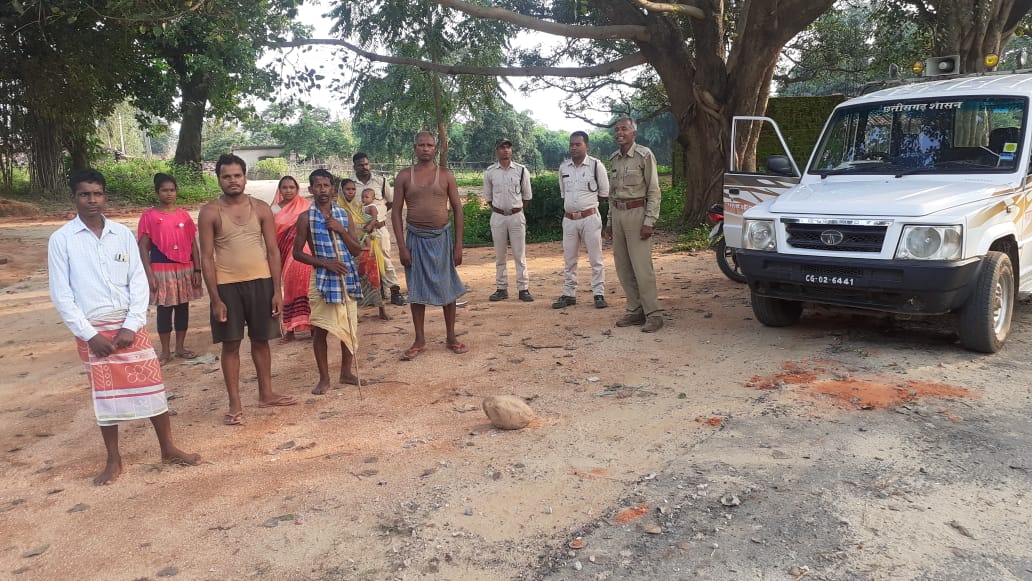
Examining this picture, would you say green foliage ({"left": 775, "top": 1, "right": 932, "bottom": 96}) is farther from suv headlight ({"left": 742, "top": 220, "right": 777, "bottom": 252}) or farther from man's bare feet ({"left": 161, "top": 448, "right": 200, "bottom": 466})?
man's bare feet ({"left": 161, "top": 448, "right": 200, "bottom": 466})

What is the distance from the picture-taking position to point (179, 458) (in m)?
4.27

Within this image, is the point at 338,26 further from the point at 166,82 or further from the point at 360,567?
the point at 166,82

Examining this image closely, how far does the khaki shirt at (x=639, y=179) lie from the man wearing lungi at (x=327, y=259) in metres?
2.59

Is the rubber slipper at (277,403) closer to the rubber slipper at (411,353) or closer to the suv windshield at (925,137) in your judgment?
the rubber slipper at (411,353)

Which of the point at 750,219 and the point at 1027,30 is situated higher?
the point at 1027,30

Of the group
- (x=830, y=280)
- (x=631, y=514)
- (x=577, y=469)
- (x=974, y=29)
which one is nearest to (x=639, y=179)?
(x=830, y=280)

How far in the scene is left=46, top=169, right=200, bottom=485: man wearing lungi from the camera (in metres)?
3.78

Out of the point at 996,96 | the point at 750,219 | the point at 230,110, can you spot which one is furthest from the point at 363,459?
the point at 230,110

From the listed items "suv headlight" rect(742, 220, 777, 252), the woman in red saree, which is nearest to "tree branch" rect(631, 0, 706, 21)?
"suv headlight" rect(742, 220, 777, 252)

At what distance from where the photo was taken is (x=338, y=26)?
12.5m

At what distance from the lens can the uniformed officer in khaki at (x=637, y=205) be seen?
6695mm

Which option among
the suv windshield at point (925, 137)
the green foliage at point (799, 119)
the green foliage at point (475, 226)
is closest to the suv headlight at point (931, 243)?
the suv windshield at point (925, 137)

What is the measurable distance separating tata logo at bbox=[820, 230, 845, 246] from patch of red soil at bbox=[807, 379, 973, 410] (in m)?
1.03

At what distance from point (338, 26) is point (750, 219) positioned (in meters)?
9.00
